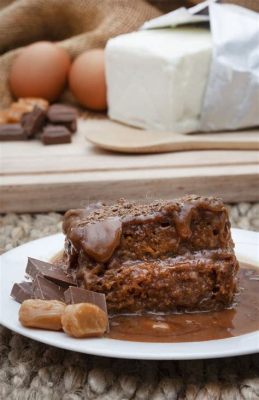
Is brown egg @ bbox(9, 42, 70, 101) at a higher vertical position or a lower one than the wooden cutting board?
higher

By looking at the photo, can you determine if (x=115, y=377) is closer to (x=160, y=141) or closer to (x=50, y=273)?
(x=50, y=273)

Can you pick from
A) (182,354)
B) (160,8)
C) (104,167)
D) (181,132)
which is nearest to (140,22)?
(160,8)

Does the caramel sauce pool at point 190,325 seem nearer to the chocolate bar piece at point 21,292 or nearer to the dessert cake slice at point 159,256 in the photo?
the dessert cake slice at point 159,256

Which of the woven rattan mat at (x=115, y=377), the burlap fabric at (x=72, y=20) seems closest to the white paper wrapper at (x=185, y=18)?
the burlap fabric at (x=72, y=20)

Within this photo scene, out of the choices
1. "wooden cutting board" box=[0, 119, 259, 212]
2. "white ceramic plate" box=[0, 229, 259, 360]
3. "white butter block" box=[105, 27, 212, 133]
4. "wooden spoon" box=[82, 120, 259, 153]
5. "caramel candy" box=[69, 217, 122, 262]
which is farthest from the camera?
"white butter block" box=[105, 27, 212, 133]

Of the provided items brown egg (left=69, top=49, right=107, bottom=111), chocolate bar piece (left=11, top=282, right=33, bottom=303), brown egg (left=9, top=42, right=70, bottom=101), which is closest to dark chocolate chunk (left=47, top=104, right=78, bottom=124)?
brown egg (left=69, top=49, right=107, bottom=111)

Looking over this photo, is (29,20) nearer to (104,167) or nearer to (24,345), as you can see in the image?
(104,167)

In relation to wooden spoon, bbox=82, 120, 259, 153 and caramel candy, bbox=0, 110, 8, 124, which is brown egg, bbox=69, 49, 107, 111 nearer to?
caramel candy, bbox=0, 110, 8, 124
